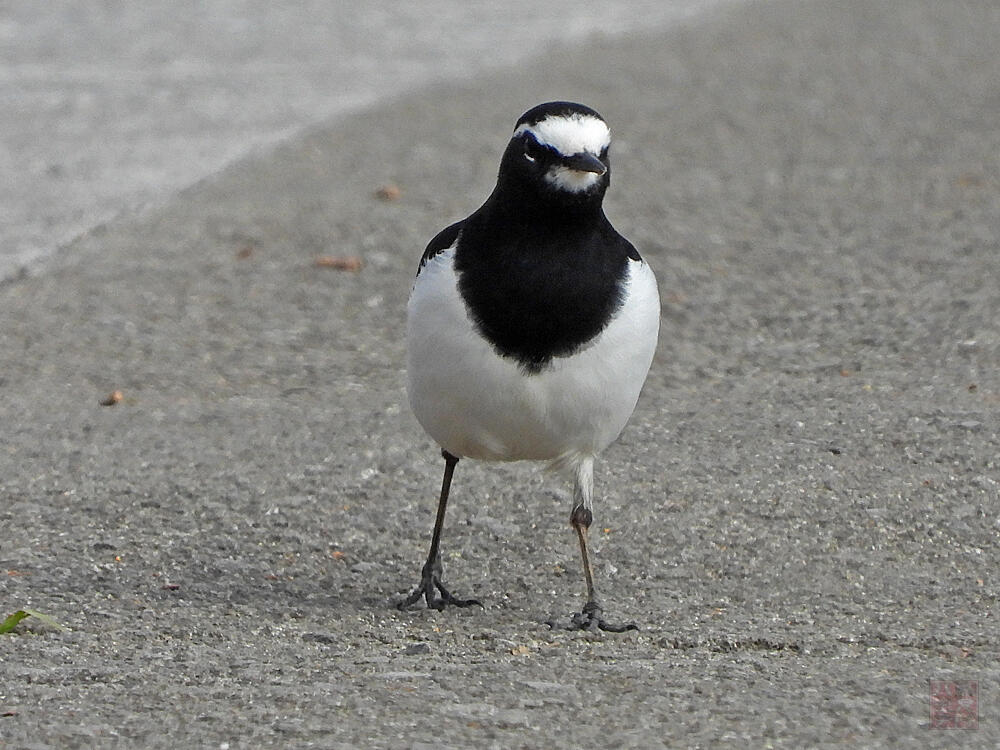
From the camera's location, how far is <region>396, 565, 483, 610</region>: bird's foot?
17.3 feet

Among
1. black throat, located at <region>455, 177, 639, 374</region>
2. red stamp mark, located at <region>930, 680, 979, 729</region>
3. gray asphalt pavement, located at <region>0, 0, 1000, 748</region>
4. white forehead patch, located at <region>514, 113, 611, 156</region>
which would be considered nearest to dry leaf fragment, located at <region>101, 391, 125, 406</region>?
gray asphalt pavement, located at <region>0, 0, 1000, 748</region>

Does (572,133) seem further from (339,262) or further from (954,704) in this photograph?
(339,262)

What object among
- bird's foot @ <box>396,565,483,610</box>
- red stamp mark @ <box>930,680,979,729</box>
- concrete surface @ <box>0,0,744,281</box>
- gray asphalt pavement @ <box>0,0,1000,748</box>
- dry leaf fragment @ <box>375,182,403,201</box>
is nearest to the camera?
red stamp mark @ <box>930,680,979,729</box>

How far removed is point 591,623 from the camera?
496 cm

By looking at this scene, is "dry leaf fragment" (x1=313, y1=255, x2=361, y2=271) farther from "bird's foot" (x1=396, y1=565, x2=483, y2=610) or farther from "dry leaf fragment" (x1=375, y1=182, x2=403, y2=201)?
"bird's foot" (x1=396, y1=565, x2=483, y2=610)

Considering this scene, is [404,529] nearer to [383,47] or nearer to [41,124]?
[41,124]

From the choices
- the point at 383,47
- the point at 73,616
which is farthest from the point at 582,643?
the point at 383,47

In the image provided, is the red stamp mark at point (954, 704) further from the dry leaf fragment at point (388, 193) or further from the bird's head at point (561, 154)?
the dry leaf fragment at point (388, 193)

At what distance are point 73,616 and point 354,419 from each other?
6.91 feet

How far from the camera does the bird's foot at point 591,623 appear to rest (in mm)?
4930

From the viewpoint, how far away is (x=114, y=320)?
27.5 ft

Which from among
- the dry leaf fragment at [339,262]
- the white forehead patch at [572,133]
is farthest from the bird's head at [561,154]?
the dry leaf fragment at [339,262]

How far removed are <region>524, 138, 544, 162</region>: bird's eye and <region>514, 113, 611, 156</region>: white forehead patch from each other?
20 millimetres

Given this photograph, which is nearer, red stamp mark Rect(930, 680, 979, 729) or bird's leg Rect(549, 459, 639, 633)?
red stamp mark Rect(930, 680, 979, 729)
